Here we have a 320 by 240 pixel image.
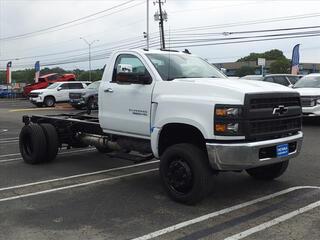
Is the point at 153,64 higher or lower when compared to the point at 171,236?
higher

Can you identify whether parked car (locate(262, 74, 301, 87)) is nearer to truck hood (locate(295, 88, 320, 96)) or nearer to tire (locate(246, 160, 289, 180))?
truck hood (locate(295, 88, 320, 96))

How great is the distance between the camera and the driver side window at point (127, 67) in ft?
23.8

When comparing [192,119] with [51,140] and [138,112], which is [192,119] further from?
[51,140]

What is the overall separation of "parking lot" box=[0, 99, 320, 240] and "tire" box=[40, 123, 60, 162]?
1.03ft

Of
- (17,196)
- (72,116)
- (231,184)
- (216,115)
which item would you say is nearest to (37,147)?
(72,116)

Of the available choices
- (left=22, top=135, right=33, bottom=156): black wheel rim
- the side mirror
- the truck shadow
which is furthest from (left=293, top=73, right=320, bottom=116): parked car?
the side mirror

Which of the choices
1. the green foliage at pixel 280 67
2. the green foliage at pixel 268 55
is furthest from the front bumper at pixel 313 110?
the green foliage at pixel 268 55

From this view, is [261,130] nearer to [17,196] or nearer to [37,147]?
[17,196]

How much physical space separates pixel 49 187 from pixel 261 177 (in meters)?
3.38

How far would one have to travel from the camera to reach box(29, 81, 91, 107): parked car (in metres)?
32.2

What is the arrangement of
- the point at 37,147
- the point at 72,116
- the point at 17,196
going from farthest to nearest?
the point at 72,116 → the point at 37,147 → the point at 17,196

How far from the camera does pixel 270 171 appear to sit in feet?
25.0

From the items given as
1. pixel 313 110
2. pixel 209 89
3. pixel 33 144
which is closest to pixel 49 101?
pixel 313 110

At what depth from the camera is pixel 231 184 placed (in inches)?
297
